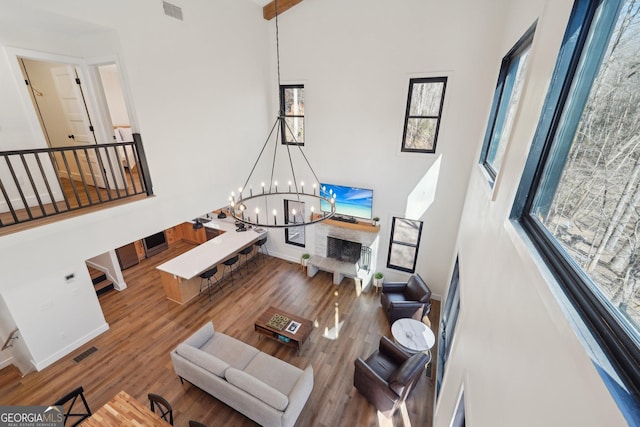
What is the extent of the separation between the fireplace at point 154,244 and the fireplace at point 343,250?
18.3ft

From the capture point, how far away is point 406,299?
19.1 feet

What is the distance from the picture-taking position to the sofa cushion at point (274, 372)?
4055 mm

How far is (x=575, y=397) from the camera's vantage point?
76 cm

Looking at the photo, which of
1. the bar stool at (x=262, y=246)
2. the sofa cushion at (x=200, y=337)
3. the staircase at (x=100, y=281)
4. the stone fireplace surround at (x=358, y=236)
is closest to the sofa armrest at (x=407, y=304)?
the stone fireplace surround at (x=358, y=236)

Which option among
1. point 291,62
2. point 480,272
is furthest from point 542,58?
point 291,62

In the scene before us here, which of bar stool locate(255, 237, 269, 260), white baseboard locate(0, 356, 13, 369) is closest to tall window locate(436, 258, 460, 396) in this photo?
bar stool locate(255, 237, 269, 260)

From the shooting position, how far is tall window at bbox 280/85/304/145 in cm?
646

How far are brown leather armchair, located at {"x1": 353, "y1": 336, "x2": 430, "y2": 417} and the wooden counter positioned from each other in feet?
13.6

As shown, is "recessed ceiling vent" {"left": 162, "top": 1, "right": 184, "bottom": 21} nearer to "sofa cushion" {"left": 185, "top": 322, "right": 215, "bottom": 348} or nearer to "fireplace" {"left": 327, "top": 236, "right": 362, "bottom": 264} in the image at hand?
"sofa cushion" {"left": 185, "top": 322, "right": 215, "bottom": 348}

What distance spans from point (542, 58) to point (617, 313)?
5.48 feet

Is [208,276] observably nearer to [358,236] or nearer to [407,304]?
[358,236]

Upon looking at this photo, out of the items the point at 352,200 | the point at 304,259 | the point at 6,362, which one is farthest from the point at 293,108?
the point at 6,362

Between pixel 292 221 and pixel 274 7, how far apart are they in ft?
16.9

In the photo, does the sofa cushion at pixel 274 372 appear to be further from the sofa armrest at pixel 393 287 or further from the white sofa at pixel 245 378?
the sofa armrest at pixel 393 287
